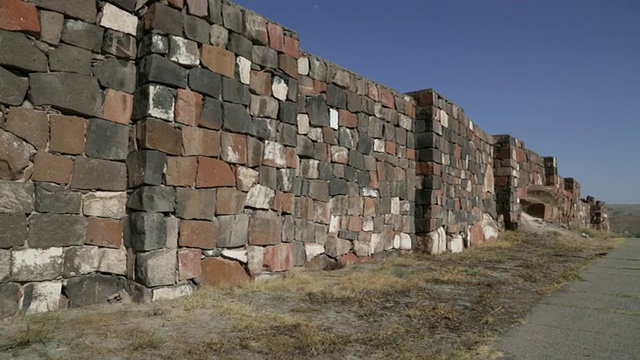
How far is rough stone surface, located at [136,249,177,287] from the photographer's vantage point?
4508mm

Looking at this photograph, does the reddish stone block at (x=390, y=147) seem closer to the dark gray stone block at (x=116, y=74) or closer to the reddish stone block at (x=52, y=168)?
the dark gray stone block at (x=116, y=74)

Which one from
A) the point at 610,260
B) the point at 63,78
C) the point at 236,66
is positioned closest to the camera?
the point at 63,78

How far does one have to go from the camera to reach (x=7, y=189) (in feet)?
13.1

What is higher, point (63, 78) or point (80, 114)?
point (63, 78)

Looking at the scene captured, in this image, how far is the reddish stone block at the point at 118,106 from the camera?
15.5ft

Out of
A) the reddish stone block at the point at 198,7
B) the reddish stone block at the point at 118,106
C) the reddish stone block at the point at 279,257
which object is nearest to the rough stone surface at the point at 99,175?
the reddish stone block at the point at 118,106

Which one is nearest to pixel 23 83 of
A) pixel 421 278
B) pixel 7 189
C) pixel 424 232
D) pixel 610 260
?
pixel 7 189

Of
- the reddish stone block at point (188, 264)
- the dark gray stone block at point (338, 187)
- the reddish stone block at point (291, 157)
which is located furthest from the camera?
the dark gray stone block at point (338, 187)

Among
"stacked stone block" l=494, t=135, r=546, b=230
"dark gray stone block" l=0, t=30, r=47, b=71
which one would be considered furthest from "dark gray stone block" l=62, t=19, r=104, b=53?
"stacked stone block" l=494, t=135, r=546, b=230

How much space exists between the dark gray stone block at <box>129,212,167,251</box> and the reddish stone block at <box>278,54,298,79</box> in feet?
9.04

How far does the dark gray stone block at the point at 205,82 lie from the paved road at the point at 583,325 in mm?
3872

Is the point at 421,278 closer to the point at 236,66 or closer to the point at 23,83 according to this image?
the point at 236,66

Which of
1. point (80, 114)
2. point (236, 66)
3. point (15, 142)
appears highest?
point (236, 66)

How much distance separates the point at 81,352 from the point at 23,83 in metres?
2.51
